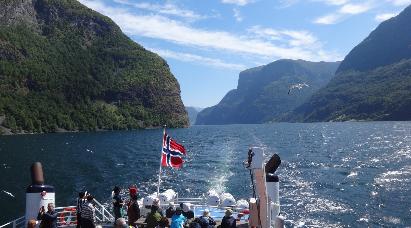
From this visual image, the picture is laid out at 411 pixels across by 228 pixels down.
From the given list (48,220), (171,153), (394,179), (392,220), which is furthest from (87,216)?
(394,179)

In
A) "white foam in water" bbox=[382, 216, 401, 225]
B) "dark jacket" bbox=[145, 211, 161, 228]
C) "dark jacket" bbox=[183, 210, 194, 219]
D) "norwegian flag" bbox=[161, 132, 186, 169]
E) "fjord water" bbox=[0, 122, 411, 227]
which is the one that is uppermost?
"norwegian flag" bbox=[161, 132, 186, 169]

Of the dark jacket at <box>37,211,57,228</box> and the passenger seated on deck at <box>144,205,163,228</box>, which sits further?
the dark jacket at <box>37,211,57,228</box>

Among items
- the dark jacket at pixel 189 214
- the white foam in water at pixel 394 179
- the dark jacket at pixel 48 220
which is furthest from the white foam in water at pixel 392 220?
the dark jacket at pixel 48 220

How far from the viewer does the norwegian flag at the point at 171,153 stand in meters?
23.1

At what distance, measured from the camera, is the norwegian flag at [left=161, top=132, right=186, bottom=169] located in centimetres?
2314

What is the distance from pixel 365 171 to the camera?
223 ft

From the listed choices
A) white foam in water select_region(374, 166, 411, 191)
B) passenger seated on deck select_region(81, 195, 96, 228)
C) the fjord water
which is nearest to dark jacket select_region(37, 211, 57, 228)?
passenger seated on deck select_region(81, 195, 96, 228)

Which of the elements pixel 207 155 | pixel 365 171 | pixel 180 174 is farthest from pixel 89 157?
pixel 365 171

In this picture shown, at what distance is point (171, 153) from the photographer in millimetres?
23328

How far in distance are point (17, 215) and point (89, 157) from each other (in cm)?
5602

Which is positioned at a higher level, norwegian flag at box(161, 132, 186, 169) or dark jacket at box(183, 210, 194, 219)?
norwegian flag at box(161, 132, 186, 169)

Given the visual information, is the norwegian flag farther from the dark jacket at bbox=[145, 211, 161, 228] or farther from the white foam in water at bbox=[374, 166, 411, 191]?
the white foam in water at bbox=[374, 166, 411, 191]

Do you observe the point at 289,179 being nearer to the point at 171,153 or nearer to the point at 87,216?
the point at 171,153

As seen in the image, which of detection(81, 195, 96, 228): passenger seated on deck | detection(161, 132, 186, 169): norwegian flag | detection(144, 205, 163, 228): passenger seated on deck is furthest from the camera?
detection(161, 132, 186, 169): norwegian flag
